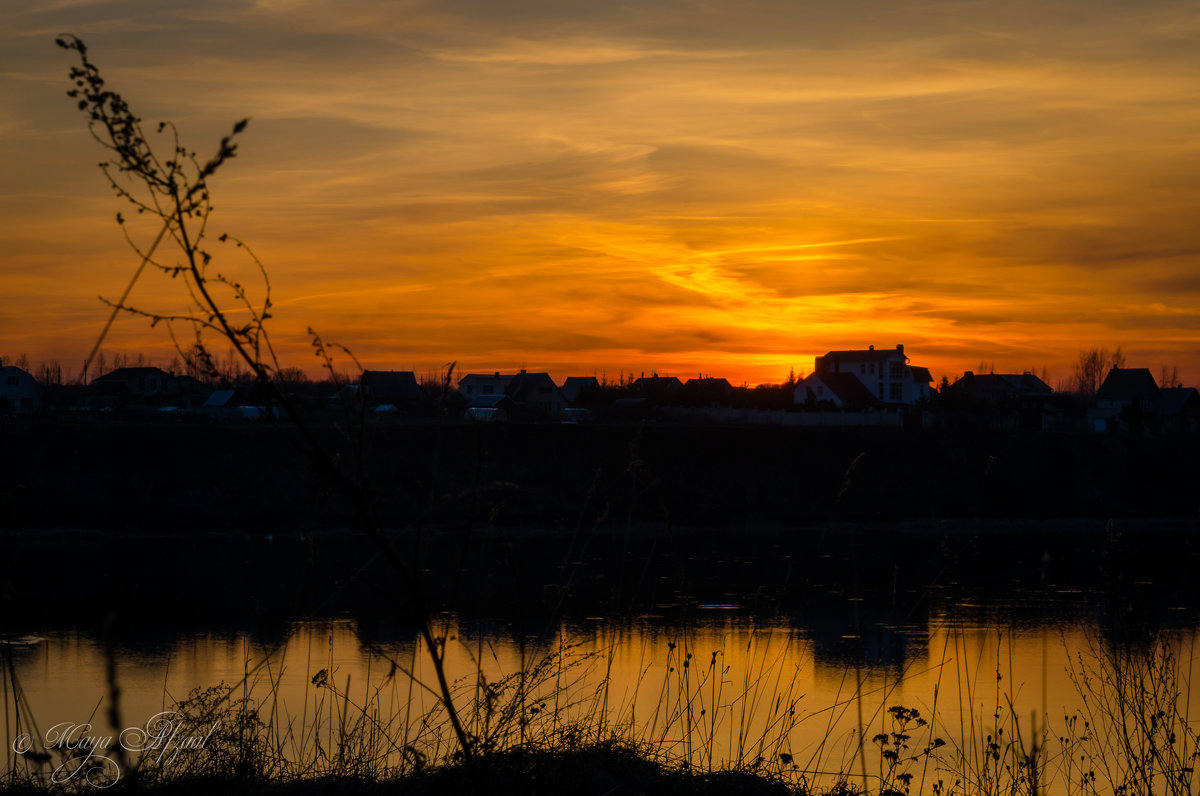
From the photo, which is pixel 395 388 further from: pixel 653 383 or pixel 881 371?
pixel 881 371

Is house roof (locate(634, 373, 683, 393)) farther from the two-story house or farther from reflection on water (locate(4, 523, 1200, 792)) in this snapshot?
reflection on water (locate(4, 523, 1200, 792))

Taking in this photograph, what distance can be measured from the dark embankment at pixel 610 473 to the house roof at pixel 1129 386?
25.3m

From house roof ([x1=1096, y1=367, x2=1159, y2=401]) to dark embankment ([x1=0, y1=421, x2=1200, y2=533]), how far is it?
82.9 ft

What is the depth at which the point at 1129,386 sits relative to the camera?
92.1 metres

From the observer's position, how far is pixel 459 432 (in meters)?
57.0

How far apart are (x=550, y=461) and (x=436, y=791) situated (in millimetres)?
51039

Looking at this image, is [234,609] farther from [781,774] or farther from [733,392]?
[733,392]

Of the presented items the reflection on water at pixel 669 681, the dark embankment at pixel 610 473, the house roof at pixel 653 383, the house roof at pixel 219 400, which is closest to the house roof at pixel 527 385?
the house roof at pixel 653 383

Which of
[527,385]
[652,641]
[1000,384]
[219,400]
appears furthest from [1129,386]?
[652,641]

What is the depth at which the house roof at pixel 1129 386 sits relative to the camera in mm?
90331

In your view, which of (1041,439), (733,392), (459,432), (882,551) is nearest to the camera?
(882,551)

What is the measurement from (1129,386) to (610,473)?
6246 centimetres

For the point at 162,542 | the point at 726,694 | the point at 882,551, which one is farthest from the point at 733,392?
the point at 726,694

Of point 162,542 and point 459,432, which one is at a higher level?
point 459,432
